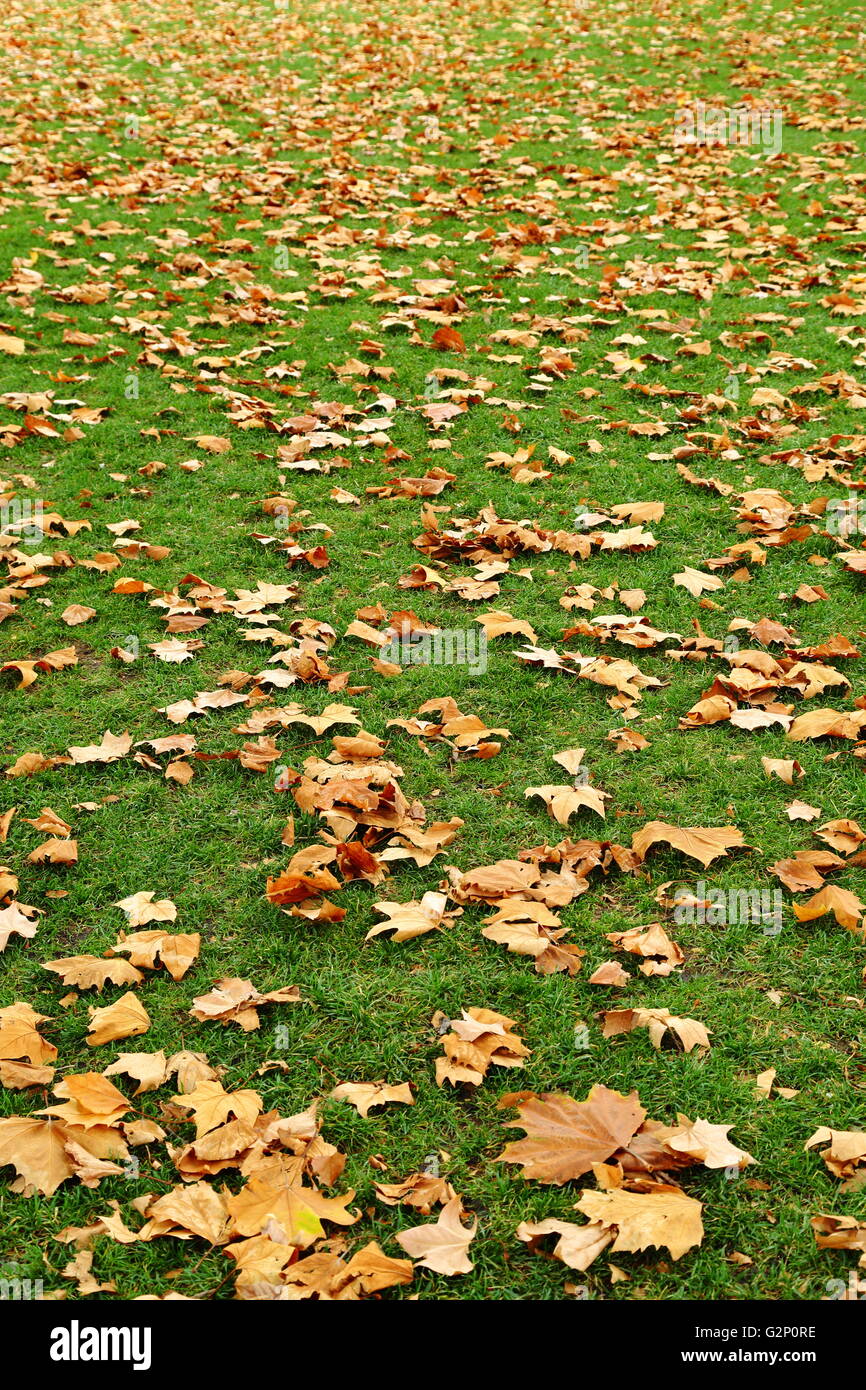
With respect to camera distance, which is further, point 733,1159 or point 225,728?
point 225,728

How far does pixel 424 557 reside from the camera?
4.77m

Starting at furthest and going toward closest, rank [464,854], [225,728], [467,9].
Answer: [467,9]
[225,728]
[464,854]

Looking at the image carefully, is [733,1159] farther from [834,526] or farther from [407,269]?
[407,269]

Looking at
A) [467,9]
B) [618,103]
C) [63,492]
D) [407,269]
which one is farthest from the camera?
[467,9]

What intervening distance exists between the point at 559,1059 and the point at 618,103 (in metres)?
11.8

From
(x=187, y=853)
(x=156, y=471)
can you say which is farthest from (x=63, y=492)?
(x=187, y=853)

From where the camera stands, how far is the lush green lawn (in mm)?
2600

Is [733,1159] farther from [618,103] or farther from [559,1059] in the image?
[618,103]

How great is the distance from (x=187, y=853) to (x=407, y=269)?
582 centimetres

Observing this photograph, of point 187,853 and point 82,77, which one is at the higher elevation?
point 82,77

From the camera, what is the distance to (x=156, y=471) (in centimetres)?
547

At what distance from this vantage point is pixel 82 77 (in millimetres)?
12039

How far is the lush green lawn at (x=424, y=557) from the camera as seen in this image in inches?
102
